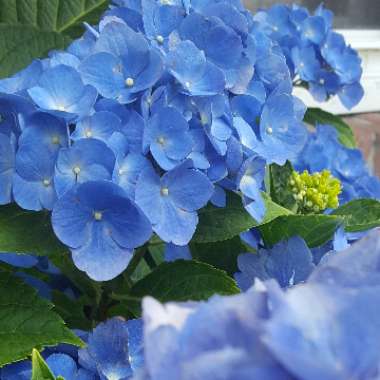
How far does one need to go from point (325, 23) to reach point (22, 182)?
2.49 ft

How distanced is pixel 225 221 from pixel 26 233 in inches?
8.2

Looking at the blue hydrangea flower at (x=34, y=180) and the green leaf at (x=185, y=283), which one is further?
the green leaf at (x=185, y=283)

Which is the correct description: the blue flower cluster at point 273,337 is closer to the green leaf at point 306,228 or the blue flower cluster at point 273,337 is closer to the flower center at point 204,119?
the flower center at point 204,119

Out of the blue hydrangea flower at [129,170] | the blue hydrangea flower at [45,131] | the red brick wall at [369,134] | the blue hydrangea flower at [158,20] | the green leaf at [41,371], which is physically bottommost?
the red brick wall at [369,134]

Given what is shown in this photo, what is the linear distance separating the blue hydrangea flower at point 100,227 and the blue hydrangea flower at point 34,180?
0.02m

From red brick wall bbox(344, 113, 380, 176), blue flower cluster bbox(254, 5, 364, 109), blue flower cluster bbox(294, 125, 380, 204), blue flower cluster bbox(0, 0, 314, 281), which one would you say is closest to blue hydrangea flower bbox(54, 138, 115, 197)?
blue flower cluster bbox(0, 0, 314, 281)

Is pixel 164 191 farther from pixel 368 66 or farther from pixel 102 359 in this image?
pixel 368 66

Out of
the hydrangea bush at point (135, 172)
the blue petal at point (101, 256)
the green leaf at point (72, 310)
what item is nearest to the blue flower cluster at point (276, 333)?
the hydrangea bush at point (135, 172)

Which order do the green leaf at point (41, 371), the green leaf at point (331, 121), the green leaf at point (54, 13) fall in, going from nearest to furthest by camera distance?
the green leaf at point (41, 371) < the green leaf at point (54, 13) < the green leaf at point (331, 121)

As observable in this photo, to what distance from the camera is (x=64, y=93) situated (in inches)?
27.8

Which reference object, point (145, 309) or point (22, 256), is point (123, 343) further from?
point (145, 309)

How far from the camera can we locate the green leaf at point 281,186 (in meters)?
1.04

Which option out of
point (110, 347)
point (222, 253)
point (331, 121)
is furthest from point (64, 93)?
point (331, 121)

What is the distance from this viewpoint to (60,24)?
3.88ft
